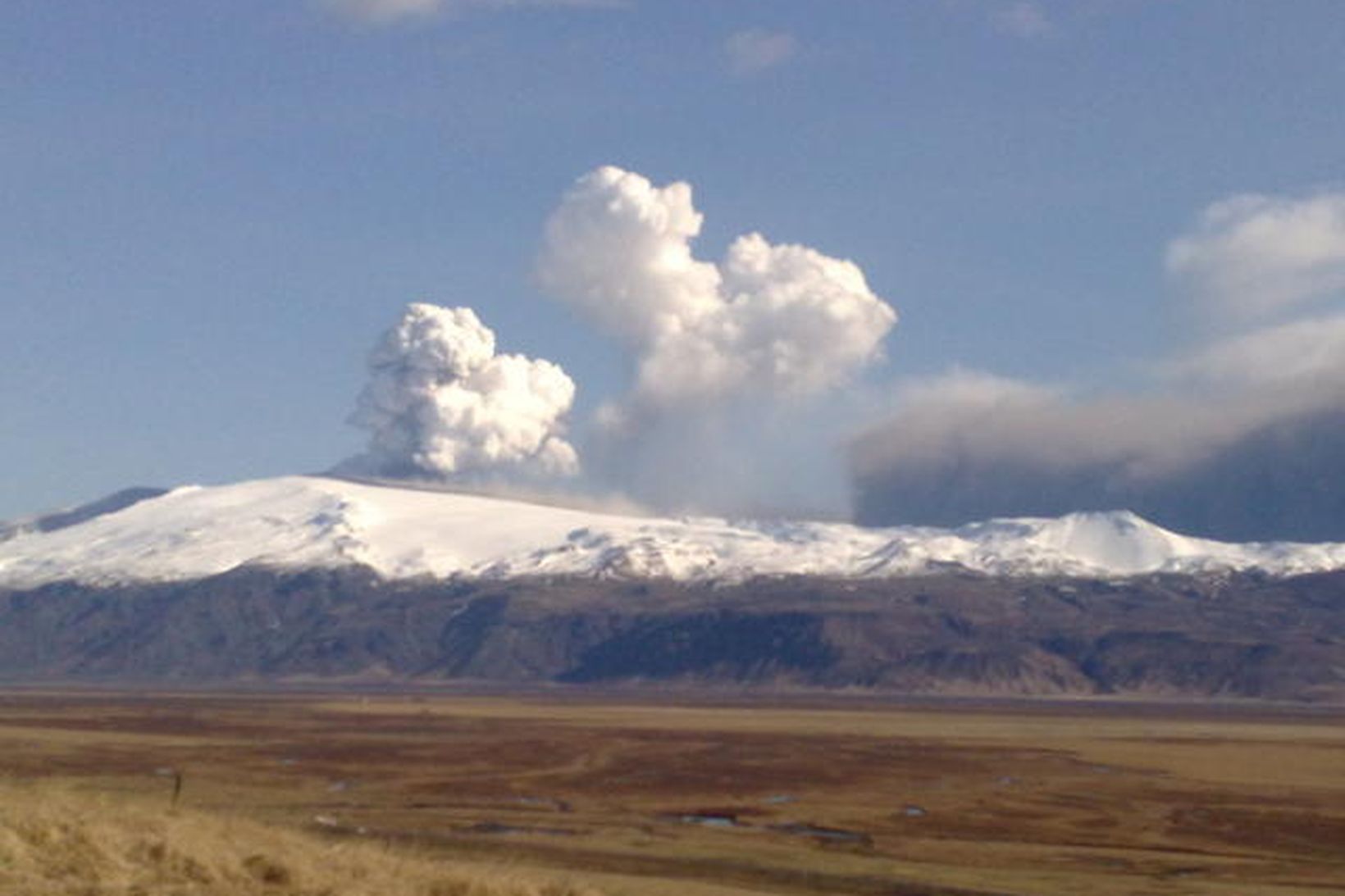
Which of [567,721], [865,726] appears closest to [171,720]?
[567,721]

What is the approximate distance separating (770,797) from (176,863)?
239 feet

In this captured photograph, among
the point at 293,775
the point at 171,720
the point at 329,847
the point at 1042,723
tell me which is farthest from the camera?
the point at 1042,723

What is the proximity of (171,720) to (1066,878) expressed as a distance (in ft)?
422

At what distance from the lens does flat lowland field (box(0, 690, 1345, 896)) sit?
65.6 meters

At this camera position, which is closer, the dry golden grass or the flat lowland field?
the dry golden grass

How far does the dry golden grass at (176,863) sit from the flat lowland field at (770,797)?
13.4 ft

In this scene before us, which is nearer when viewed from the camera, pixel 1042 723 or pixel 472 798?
pixel 472 798

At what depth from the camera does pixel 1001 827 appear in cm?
8269

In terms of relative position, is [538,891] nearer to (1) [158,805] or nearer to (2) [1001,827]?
(1) [158,805]

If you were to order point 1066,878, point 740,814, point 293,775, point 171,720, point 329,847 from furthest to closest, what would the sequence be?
1. point 171,720
2. point 293,775
3. point 740,814
4. point 1066,878
5. point 329,847

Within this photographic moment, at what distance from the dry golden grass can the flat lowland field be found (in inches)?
161

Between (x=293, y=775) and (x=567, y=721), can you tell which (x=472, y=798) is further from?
(x=567, y=721)

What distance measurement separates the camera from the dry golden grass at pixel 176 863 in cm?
2691

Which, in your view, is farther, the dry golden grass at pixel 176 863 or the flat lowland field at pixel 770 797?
the flat lowland field at pixel 770 797
